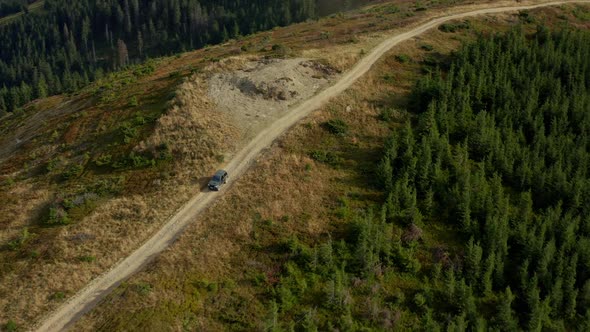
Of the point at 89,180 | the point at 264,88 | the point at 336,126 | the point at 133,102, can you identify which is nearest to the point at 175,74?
the point at 133,102

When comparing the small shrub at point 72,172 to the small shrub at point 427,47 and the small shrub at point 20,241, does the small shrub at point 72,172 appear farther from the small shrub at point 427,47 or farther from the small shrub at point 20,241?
the small shrub at point 427,47

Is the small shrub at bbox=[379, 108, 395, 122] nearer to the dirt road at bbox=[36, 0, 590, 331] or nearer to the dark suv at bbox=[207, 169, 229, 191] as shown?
the dirt road at bbox=[36, 0, 590, 331]

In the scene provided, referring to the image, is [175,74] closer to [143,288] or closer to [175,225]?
[175,225]

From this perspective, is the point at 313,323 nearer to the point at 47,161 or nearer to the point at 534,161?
the point at 534,161

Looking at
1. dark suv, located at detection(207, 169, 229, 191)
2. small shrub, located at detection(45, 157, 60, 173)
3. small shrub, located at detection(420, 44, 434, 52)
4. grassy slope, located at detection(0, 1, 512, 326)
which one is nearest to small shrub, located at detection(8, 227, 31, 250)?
grassy slope, located at detection(0, 1, 512, 326)

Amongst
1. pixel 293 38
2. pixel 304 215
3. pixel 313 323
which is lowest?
pixel 313 323

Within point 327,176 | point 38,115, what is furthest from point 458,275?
point 38,115
